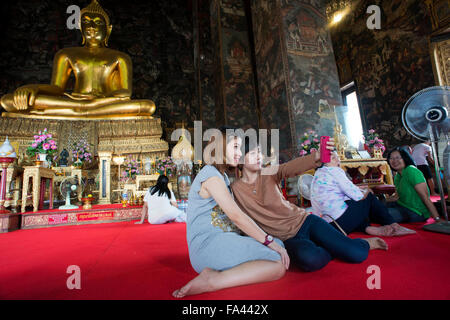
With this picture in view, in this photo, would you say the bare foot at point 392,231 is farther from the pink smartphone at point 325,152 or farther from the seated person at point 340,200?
the pink smartphone at point 325,152

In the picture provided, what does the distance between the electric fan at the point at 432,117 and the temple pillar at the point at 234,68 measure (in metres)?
5.03

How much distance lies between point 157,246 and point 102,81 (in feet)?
20.4

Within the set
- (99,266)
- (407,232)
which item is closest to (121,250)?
(99,266)

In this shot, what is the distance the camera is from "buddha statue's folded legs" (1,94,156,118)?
5312 millimetres


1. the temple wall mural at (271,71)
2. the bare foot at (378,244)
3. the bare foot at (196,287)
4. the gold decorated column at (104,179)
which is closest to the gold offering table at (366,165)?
the temple wall mural at (271,71)

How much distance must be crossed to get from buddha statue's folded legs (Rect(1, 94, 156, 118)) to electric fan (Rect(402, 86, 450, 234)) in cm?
510

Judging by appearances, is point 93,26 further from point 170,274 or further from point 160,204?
point 170,274

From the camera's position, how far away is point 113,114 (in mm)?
5762

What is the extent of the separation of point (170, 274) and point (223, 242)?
45 cm

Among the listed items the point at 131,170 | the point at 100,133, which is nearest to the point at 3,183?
the point at 131,170

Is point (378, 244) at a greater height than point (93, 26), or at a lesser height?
lesser

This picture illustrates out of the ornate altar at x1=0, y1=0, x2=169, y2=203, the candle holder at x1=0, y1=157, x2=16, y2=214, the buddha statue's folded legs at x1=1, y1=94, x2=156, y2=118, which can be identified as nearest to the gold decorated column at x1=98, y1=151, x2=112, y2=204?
the ornate altar at x1=0, y1=0, x2=169, y2=203

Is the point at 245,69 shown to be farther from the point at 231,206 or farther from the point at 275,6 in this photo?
the point at 231,206

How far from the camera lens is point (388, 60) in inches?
292
